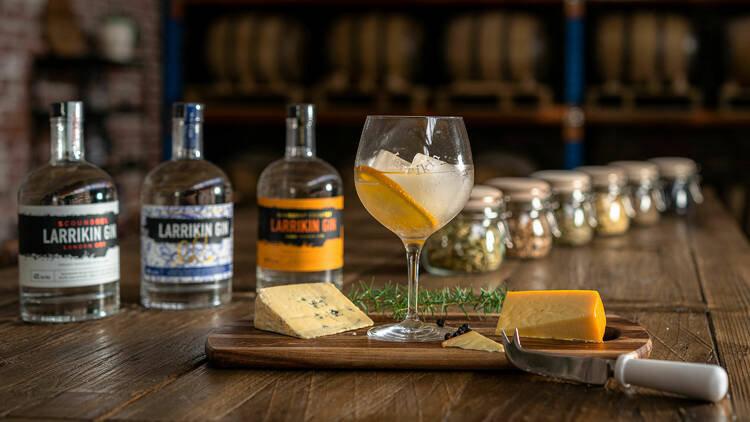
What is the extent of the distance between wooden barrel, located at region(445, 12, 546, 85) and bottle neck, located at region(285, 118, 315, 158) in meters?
2.70

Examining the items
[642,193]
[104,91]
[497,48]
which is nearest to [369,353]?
[642,193]

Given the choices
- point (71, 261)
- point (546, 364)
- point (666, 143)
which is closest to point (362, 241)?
point (71, 261)

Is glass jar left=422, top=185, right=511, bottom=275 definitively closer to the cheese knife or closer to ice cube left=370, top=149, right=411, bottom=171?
ice cube left=370, top=149, right=411, bottom=171

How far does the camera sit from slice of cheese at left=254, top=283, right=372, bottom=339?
2.90ft

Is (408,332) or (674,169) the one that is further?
(674,169)

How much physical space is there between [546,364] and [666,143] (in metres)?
3.82

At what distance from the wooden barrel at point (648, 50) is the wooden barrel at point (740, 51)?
0.53ft

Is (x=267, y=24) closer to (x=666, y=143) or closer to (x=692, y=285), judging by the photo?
(x=666, y=143)

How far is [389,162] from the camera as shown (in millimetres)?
905

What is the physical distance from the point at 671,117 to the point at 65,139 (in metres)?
3.28

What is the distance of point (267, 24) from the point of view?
4.02m

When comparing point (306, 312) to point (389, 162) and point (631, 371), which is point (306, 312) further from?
point (631, 371)

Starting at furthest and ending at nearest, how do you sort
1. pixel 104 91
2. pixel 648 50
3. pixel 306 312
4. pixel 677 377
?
1. pixel 104 91
2. pixel 648 50
3. pixel 306 312
4. pixel 677 377

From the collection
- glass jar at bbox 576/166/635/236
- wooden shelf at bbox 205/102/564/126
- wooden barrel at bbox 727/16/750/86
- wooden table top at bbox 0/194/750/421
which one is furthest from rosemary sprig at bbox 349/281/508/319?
wooden barrel at bbox 727/16/750/86
